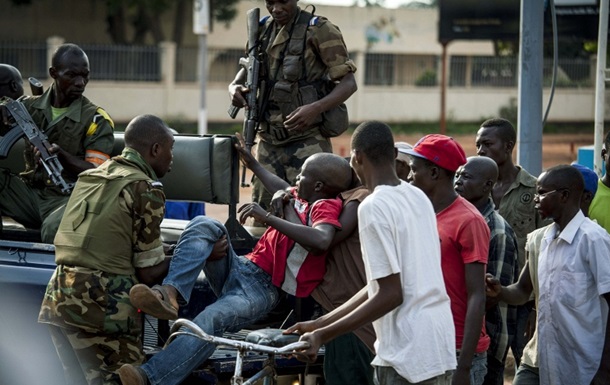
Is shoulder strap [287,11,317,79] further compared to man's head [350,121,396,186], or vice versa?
A: shoulder strap [287,11,317,79]

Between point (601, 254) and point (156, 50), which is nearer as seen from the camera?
point (601, 254)

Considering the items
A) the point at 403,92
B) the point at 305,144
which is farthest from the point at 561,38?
the point at 403,92

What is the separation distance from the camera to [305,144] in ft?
21.8

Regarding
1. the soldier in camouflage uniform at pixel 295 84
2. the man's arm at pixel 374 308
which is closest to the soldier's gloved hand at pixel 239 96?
the soldier in camouflage uniform at pixel 295 84

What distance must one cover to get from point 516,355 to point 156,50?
27821 mm

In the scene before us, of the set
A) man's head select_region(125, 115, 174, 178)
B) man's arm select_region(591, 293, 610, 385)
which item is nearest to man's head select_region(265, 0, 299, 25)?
man's head select_region(125, 115, 174, 178)

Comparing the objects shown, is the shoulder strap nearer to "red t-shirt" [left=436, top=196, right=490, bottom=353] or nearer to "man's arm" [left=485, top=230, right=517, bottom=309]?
"man's arm" [left=485, top=230, right=517, bottom=309]

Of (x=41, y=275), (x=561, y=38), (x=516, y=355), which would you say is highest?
(x=561, y=38)

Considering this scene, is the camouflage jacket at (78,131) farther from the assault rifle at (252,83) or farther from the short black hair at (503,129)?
the short black hair at (503,129)

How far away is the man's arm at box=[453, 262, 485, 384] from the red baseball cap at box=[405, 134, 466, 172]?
455 mm

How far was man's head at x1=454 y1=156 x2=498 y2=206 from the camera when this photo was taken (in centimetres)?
546

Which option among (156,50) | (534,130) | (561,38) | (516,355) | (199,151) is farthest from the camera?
(156,50)

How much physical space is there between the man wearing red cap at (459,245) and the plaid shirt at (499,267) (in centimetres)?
54

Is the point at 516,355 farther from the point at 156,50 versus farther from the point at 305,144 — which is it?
the point at 156,50
